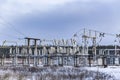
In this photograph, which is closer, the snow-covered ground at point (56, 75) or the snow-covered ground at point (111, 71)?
the snow-covered ground at point (56, 75)

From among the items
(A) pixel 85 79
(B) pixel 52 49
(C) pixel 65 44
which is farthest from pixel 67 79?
(C) pixel 65 44

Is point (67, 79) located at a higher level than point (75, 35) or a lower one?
lower

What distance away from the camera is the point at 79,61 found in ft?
229

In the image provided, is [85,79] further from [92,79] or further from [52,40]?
[52,40]

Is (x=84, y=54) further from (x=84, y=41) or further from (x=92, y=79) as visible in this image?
(x=92, y=79)

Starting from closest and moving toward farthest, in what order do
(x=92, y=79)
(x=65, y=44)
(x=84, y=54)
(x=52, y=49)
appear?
1. (x=92, y=79)
2. (x=84, y=54)
3. (x=52, y=49)
4. (x=65, y=44)

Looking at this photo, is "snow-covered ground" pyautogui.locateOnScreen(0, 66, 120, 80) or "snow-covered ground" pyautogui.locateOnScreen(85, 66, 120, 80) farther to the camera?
"snow-covered ground" pyautogui.locateOnScreen(85, 66, 120, 80)

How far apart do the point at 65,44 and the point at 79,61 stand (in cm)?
522

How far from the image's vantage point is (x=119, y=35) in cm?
6438

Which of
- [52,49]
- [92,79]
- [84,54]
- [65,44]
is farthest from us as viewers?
[65,44]

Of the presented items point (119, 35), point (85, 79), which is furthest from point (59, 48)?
point (85, 79)

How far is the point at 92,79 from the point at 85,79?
66 cm

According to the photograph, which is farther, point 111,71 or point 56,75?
point 111,71

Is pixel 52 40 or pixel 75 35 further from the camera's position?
pixel 52 40
